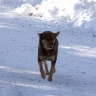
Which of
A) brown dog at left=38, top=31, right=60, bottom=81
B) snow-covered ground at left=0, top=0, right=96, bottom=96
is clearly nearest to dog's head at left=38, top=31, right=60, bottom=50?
brown dog at left=38, top=31, right=60, bottom=81

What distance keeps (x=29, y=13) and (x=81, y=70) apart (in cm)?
865

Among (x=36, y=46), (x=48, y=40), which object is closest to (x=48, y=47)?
(x=48, y=40)

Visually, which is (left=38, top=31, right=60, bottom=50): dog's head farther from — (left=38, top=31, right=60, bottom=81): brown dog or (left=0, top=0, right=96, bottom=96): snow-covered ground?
(left=0, top=0, right=96, bottom=96): snow-covered ground

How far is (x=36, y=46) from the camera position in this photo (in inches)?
538

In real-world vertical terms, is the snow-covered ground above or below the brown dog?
below

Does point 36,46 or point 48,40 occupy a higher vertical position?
point 48,40

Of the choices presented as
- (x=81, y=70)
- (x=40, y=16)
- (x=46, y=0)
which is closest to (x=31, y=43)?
(x=81, y=70)

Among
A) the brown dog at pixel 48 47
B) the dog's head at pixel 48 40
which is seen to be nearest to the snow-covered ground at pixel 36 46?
the brown dog at pixel 48 47

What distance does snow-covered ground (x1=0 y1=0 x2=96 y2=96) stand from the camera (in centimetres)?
909

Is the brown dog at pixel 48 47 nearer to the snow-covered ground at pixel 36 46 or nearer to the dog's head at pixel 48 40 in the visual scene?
the dog's head at pixel 48 40

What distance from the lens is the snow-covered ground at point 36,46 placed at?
9094mm

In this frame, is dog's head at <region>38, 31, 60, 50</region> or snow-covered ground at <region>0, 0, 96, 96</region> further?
dog's head at <region>38, 31, 60, 50</region>

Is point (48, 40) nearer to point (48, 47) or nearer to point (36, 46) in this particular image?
point (48, 47)

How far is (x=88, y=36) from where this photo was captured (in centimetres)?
1571
